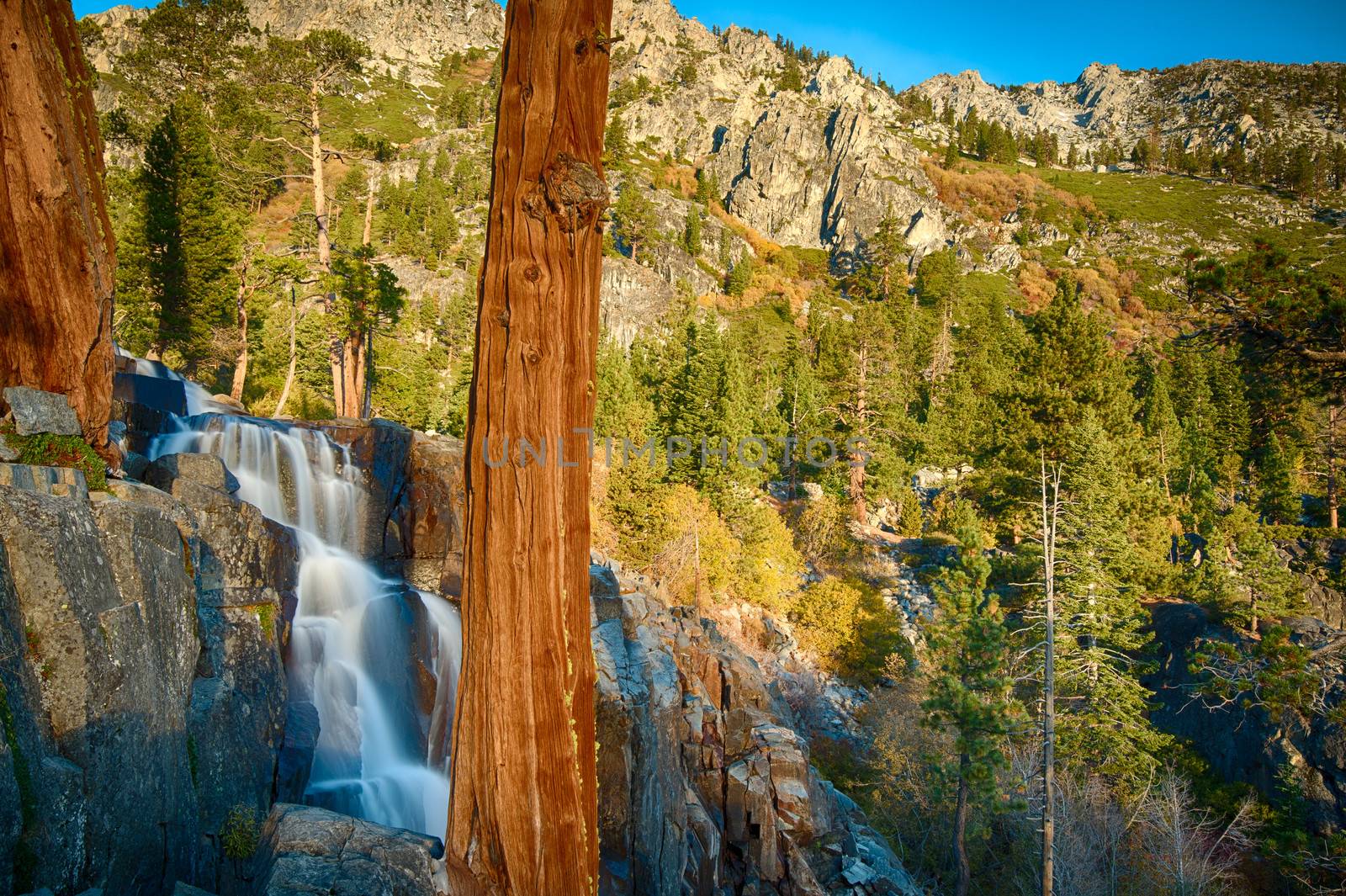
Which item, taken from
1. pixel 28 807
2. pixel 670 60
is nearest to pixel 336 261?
pixel 28 807

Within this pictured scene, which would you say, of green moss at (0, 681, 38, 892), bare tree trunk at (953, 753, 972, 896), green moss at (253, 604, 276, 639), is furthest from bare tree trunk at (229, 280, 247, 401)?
bare tree trunk at (953, 753, 972, 896)

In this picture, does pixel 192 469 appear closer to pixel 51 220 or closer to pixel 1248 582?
pixel 51 220

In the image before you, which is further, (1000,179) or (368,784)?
(1000,179)

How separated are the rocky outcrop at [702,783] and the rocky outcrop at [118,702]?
4.88m

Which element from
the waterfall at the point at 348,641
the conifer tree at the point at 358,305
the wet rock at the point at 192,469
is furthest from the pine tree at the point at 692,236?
the wet rock at the point at 192,469

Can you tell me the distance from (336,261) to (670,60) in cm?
15627

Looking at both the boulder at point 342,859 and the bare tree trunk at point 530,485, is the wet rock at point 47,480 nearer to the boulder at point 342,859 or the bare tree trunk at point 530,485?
the boulder at point 342,859

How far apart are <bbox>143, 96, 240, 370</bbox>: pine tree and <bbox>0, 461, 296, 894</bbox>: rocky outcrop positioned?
22.3 meters

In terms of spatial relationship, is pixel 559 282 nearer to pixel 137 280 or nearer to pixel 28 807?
pixel 28 807

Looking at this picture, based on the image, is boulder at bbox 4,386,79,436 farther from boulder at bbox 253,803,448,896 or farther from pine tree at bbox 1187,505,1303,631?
pine tree at bbox 1187,505,1303,631

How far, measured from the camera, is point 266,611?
801 cm

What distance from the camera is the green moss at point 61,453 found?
17.5 feet

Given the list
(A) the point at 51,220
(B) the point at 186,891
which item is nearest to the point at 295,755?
(B) the point at 186,891

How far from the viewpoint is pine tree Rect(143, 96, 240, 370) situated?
23.9 meters
